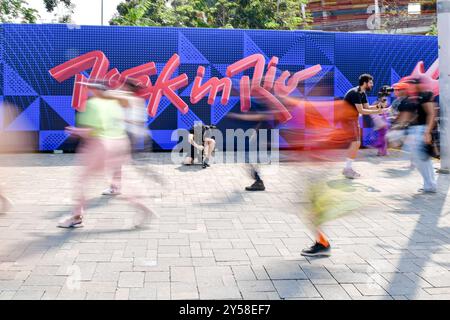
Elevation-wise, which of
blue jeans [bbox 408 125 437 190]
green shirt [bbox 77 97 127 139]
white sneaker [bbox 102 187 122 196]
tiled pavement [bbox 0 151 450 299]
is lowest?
tiled pavement [bbox 0 151 450 299]

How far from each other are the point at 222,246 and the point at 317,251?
964mm

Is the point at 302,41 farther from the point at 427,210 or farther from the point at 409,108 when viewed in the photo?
the point at 427,210

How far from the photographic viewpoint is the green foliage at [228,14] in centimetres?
2705

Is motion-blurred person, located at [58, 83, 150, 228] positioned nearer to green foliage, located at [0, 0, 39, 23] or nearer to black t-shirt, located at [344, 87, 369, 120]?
black t-shirt, located at [344, 87, 369, 120]

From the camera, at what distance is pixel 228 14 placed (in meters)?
29.5

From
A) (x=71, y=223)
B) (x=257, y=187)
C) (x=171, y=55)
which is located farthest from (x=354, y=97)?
(x=171, y=55)

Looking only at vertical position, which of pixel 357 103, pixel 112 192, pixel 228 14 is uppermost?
pixel 228 14

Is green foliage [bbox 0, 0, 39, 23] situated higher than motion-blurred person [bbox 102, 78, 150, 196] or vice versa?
green foliage [bbox 0, 0, 39, 23]

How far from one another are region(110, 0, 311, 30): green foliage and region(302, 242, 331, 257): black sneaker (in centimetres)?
2050

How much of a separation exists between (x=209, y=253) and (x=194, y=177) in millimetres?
4783

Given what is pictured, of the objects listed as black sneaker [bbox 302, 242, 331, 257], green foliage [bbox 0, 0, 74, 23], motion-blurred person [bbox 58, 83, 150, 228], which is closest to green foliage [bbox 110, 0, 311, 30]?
green foliage [bbox 0, 0, 74, 23]

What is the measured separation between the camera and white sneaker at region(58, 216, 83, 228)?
19.7 feet

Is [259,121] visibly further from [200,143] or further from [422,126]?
[200,143]

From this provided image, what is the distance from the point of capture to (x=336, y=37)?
46.5 feet
